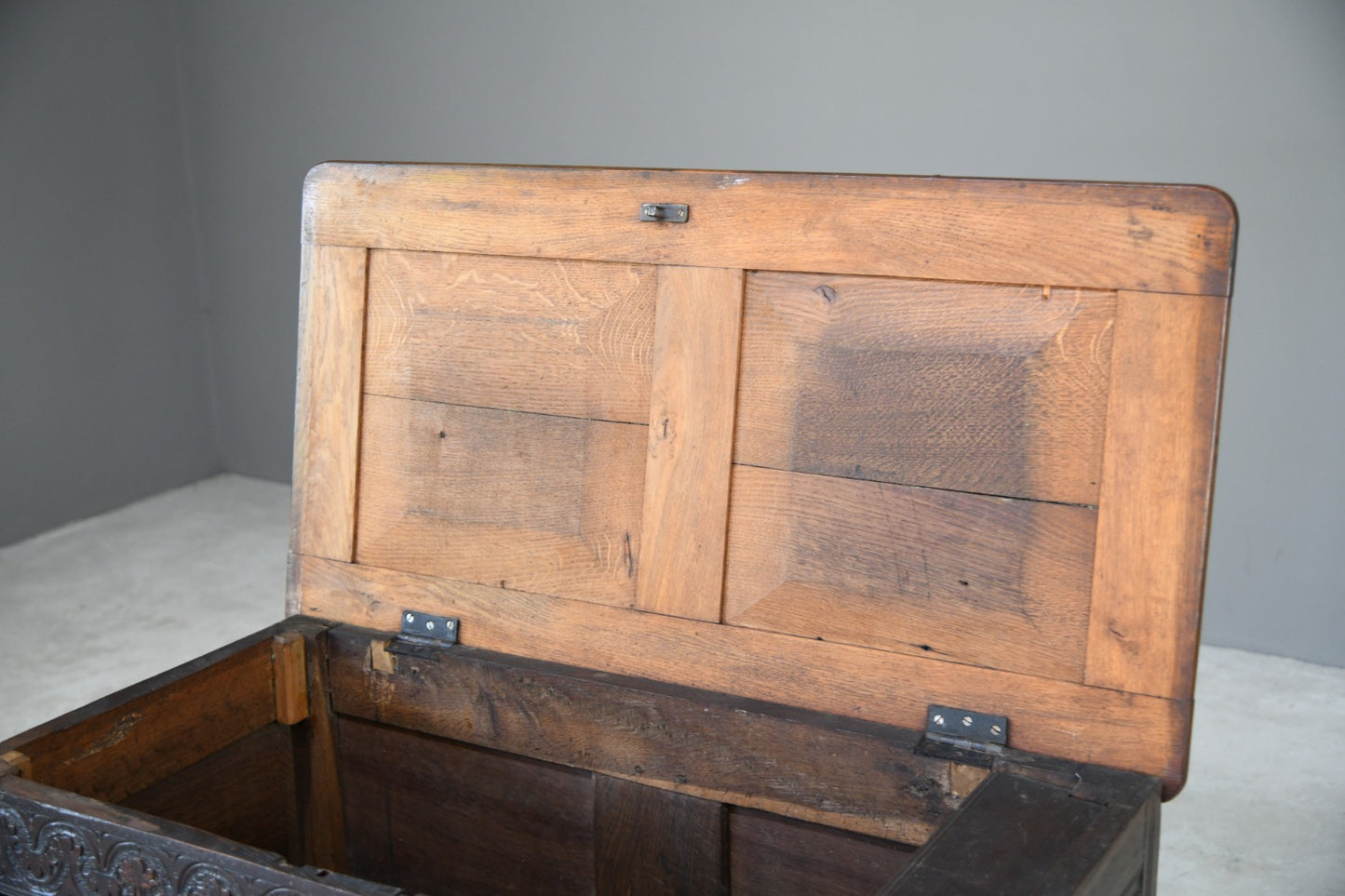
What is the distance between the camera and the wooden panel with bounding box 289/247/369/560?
68.4 inches

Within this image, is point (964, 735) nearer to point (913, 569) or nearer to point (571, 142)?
point (913, 569)

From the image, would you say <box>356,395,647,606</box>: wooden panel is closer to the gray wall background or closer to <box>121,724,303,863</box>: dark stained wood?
<box>121,724,303,863</box>: dark stained wood

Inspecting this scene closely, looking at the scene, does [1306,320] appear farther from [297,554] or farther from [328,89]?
[328,89]

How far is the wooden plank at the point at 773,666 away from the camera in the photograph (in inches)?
53.1

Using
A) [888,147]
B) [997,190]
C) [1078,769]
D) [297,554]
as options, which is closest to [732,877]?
[1078,769]

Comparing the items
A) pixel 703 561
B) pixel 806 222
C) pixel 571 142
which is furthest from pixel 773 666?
pixel 571 142

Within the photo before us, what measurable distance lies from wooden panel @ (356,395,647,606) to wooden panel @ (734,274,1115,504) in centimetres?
18

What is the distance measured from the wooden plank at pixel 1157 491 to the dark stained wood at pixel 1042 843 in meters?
0.13

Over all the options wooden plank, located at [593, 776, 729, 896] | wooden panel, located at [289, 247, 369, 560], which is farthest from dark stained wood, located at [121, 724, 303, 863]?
wooden plank, located at [593, 776, 729, 896]

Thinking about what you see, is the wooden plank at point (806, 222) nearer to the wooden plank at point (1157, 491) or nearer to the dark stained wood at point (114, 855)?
the wooden plank at point (1157, 491)

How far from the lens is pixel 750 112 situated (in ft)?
12.5

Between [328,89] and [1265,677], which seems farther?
[328,89]

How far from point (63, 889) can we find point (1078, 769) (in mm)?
998

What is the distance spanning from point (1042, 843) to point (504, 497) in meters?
0.77
